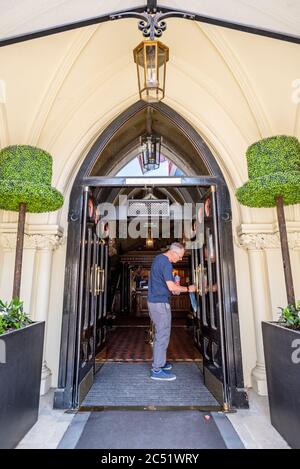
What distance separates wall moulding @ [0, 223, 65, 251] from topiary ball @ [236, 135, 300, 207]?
7.52ft

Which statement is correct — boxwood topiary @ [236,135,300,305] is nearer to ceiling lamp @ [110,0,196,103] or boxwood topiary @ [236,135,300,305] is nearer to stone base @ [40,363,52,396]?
ceiling lamp @ [110,0,196,103]

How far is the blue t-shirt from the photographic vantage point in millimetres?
3406

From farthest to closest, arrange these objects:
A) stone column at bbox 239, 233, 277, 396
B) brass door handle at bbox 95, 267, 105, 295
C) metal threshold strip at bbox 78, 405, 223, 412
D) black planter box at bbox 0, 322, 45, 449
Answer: brass door handle at bbox 95, 267, 105, 295 < stone column at bbox 239, 233, 277, 396 < metal threshold strip at bbox 78, 405, 223, 412 < black planter box at bbox 0, 322, 45, 449

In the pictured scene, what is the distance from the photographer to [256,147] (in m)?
2.61

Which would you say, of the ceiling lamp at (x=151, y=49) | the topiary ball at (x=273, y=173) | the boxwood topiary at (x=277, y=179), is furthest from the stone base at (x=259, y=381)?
the ceiling lamp at (x=151, y=49)

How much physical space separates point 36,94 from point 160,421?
3826 mm

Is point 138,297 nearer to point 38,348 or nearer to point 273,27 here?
point 38,348

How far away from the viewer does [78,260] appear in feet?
9.63

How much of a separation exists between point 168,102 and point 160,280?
2.52 meters

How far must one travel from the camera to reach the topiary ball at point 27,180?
7.68 ft

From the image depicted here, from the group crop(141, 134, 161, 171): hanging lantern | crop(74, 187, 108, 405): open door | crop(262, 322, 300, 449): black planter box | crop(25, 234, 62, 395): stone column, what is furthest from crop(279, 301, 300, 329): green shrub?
crop(141, 134, 161, 171): hanging lantern

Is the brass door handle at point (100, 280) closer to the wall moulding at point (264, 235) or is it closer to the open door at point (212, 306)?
the open door at point (212, 306)

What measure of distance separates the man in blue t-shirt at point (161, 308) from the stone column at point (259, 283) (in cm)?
80
